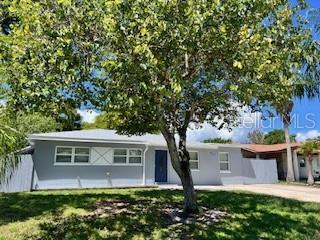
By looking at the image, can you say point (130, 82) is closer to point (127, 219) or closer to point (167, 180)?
point (127, 219)

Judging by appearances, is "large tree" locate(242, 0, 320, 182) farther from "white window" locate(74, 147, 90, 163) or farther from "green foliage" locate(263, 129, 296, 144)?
"green foliage" locate(263, 129, 296, 144)

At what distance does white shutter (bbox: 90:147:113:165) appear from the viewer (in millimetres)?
23500

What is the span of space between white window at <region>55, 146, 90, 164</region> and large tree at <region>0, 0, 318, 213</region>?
42.6ft

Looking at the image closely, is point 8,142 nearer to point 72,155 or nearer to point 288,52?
point 288,52

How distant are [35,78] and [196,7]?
14.3 feet

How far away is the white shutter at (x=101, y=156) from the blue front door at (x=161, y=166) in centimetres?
387

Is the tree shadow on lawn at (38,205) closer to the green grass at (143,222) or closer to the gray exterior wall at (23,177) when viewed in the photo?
the green grass at (143,222)

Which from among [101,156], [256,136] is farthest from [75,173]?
[256,136]

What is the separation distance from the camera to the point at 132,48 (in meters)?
8.61

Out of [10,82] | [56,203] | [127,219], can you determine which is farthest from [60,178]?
[10,82]

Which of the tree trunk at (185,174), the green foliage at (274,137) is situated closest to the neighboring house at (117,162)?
the tree trunk at (185,174)

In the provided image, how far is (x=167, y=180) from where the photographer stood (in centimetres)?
2677

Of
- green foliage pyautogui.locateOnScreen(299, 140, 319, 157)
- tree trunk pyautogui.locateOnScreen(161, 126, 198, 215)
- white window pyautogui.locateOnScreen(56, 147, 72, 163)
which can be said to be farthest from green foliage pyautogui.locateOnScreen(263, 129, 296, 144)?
tree trunk pyautogui.locateOnScreen(161, 126, 198, 215)

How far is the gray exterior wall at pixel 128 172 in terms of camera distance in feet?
71.2
